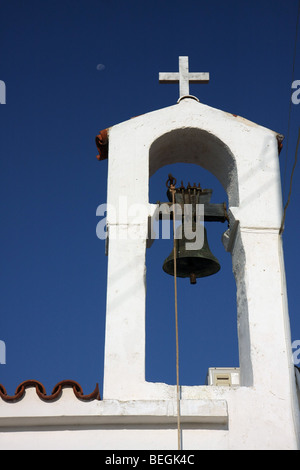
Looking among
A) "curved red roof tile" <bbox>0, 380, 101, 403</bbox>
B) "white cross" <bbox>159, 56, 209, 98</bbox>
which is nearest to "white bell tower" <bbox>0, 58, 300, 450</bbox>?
"curved red roof tile" <bbox>0, 380, 101, 403</bbox>

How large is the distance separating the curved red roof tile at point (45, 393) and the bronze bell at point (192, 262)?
1.55 m

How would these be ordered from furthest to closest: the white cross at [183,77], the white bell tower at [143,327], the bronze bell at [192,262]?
the white cross at [183,77] → the bronze bell at [192,262] → the white bell tower at [143,327]

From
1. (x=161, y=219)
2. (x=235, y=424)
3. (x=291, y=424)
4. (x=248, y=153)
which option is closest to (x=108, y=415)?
(x=235, y=424)

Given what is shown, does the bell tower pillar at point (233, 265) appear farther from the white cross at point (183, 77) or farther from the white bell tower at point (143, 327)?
the white cross at point (183, 77)

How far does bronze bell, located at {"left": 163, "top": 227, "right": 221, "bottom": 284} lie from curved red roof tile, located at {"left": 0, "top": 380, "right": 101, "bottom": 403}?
1.55 m

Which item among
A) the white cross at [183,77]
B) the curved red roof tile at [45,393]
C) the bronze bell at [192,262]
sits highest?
the white cross at [183,77]

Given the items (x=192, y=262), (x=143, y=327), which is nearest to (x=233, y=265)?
(x=192, y=262)

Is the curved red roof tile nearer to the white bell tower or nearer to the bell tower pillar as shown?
the white bell tower

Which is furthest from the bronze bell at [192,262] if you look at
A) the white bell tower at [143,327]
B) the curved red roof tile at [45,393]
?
the curved red roof tile at [45,393]

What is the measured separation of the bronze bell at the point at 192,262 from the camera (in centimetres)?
695

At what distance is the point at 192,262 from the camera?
7047 mm

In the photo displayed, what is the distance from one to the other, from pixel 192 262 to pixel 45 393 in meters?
1.86

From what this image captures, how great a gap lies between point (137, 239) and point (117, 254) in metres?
0.18

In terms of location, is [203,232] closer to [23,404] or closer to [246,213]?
[246,213]
